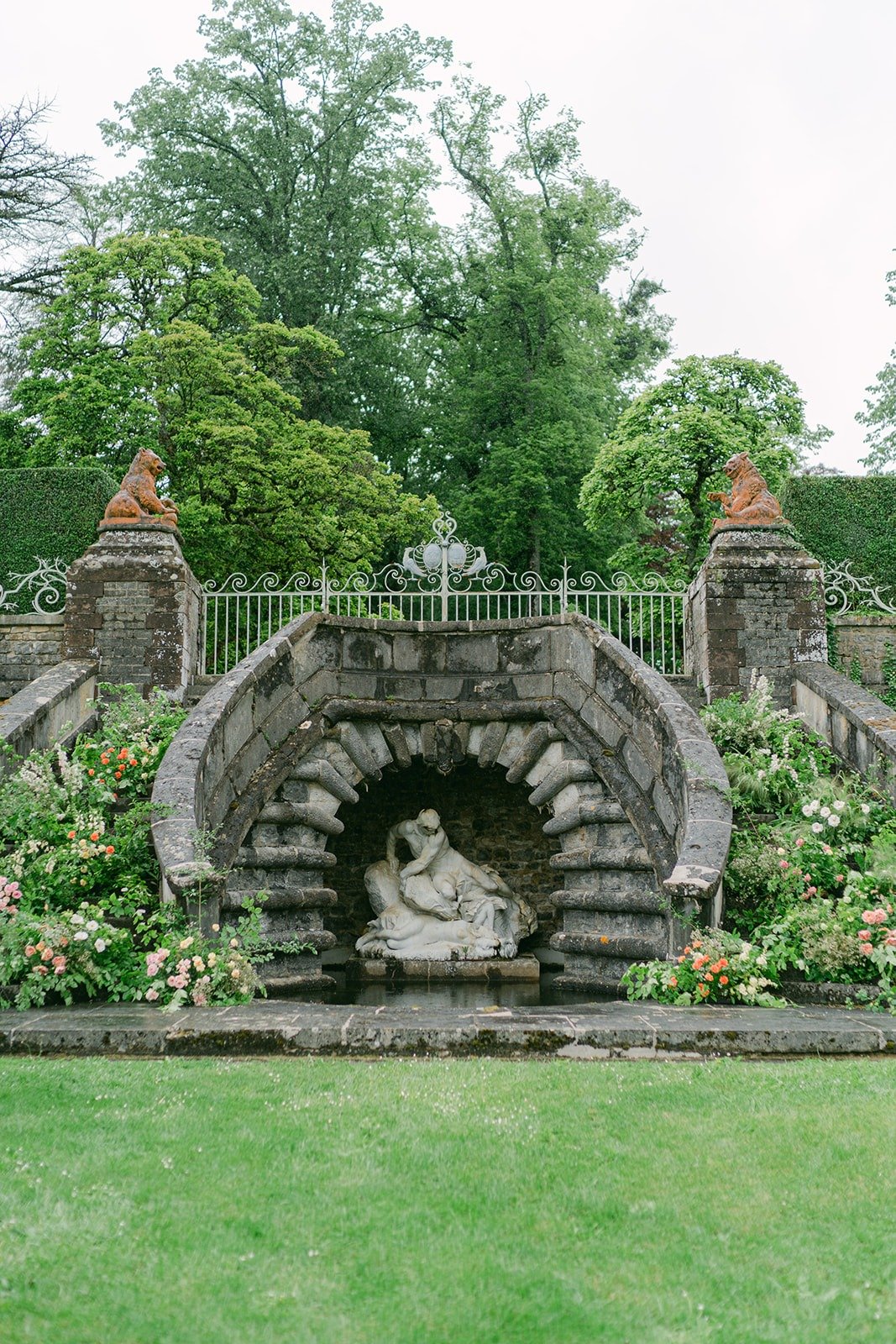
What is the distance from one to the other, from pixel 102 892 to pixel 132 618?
3838 mm

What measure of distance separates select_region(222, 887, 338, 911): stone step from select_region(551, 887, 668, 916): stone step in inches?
76.3

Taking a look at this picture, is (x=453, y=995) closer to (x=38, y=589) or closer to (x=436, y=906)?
(x=436, y=906)

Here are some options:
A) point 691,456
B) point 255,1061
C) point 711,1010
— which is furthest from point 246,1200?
point 691,456

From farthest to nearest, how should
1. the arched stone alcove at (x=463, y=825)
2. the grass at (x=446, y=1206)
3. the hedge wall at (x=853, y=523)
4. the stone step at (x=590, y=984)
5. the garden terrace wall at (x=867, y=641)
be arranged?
1. the hedge wall at (x=853, y=523)
2. the garden terrace wall at (x=867, y=641)
3. the arched stone alcove at (x=463, y=825)
4. the stone step at (x=590, y=984)
5. the grass at (x=446, y=1206)

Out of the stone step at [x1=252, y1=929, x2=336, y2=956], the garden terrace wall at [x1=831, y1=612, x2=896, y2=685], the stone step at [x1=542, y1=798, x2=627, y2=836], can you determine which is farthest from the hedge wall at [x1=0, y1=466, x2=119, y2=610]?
the garden terrace wall at [x1=831, y1=612, x2=896, y2=685]

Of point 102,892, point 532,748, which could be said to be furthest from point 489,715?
point 102,892

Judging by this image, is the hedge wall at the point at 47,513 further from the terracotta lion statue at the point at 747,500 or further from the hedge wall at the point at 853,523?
the hedge wall at the point at 853,523

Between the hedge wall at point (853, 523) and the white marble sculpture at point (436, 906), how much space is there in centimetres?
520

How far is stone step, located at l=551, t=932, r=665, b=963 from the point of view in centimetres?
873

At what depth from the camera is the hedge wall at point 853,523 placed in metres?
12.6

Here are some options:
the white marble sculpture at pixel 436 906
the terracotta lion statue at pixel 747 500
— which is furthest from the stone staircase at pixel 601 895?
the terracotta lion statue at pixel 747 500

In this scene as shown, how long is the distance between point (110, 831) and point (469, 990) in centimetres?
313

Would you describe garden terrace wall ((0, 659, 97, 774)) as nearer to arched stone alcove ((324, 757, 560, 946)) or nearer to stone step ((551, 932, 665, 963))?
arched stone alcove ((324, 757, 560, 946))

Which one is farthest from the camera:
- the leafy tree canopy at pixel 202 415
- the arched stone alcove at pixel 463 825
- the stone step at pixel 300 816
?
the leafy tree canopy at pixel 202 415
